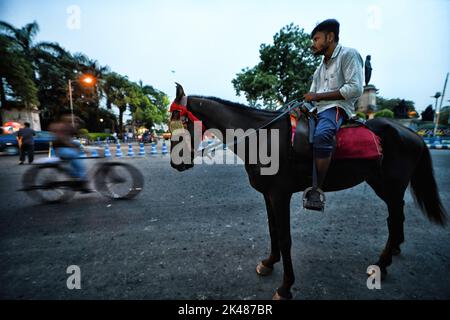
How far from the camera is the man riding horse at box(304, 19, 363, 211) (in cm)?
208

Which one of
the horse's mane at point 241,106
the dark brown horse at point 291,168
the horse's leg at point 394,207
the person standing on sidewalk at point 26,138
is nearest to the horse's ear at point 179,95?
the dark brown horse at point 291,168

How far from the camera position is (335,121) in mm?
2160

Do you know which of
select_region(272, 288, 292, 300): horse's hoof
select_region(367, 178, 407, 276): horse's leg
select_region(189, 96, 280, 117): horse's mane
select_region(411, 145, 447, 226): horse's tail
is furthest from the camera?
select_region(411, 145, 447, 226): horse's tail

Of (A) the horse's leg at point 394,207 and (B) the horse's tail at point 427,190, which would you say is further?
(B) the horse's tail at point 427,190

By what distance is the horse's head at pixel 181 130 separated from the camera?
218 cm

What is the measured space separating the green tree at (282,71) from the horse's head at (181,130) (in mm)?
22643

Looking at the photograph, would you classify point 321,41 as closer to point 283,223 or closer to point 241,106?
point 241,106

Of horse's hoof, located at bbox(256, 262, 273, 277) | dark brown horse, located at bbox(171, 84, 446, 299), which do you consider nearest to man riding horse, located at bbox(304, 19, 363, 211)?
dark brown horse, located at bbox(171, 84, 446, 299)

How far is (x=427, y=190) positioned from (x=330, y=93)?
216cm

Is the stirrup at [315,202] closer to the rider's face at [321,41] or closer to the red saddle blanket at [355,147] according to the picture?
the red saddle blanket at [355,147]

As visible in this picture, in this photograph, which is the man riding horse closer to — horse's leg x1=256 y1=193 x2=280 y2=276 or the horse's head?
horse's leg x1=256 y1=193 x2=280 y2=276

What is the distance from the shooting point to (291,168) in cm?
219

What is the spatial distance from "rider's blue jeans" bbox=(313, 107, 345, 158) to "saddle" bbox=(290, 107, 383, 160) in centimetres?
7

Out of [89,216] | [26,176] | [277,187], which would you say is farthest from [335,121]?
[26,176]
